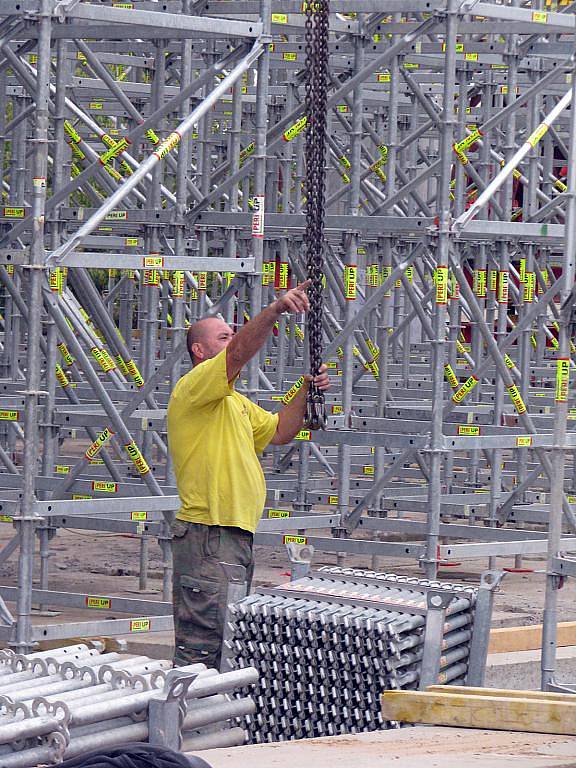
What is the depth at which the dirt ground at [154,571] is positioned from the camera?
42.1 ft

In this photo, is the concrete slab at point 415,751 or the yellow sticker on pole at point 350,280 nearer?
the concrete slab at point 415,751

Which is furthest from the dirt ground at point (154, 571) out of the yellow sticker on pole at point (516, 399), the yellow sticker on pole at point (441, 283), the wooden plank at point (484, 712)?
the wooden plank at point (484, 712)

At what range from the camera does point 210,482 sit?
793cm

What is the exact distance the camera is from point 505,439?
481 inches

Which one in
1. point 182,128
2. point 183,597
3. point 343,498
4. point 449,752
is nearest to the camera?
point 449,752

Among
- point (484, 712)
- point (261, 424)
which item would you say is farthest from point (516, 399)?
point (484, 712)

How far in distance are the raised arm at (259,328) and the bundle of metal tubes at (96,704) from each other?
5.30ft

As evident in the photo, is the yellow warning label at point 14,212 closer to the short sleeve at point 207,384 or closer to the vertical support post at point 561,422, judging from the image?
the vertical support post at point 561,422

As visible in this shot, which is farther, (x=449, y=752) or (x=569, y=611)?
(x=569, y=611)

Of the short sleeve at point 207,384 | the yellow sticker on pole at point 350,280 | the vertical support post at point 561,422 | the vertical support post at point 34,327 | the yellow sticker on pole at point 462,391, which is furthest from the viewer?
the yellow sticker on pole at point 462,391

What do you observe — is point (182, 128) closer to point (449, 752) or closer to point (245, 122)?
point (449, 752)

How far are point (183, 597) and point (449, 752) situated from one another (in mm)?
2184

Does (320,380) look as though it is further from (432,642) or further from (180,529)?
(432,642)

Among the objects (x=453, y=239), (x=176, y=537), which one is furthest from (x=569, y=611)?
(x=176, y=537)
